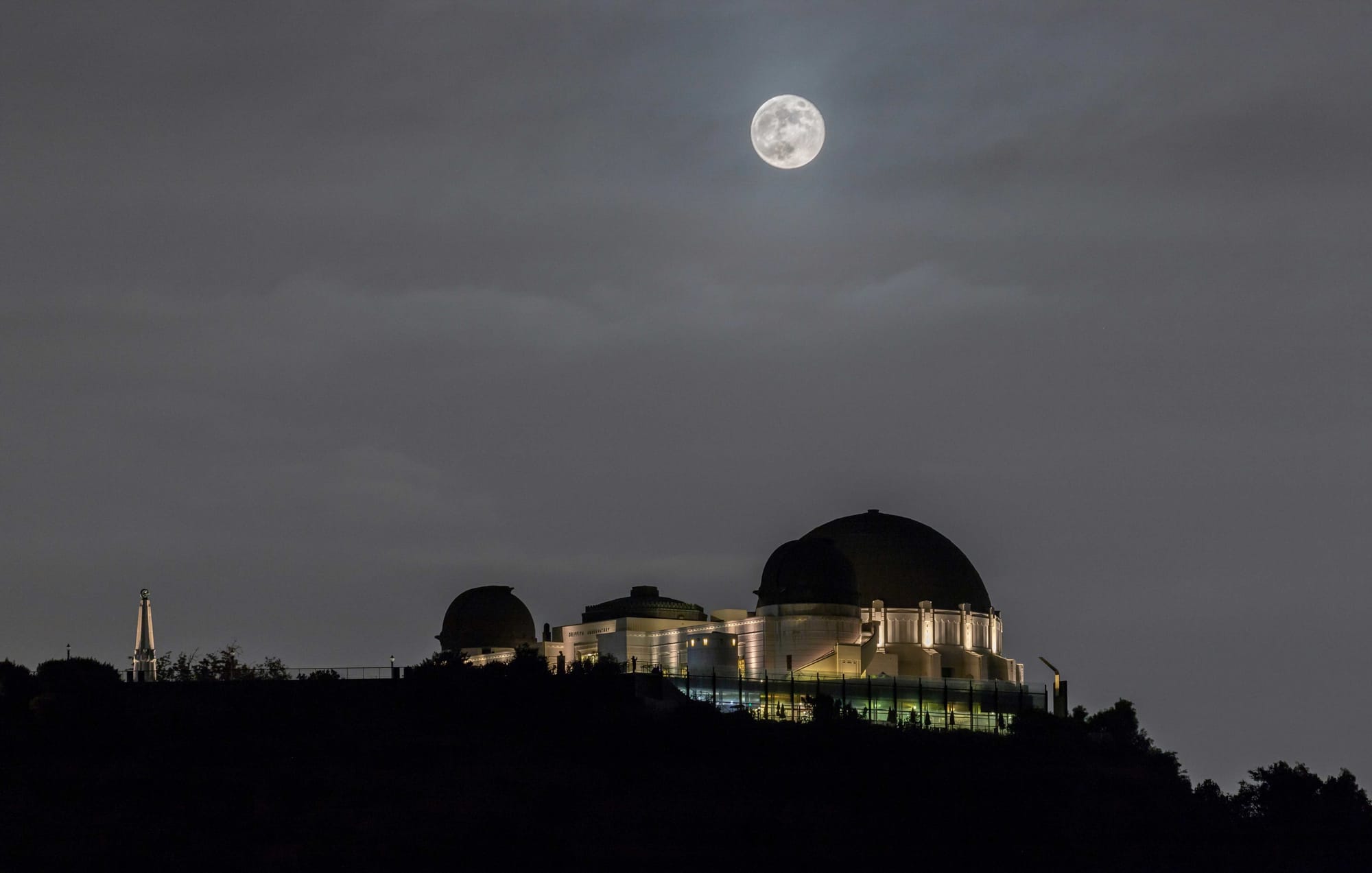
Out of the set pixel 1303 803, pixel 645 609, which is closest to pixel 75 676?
pixel 645 609

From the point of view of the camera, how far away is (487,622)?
153 m

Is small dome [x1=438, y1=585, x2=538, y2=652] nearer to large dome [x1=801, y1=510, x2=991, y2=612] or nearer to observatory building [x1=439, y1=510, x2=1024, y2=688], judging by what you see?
observatory building [x1=439, y1=510, x2=1024, y2=688]

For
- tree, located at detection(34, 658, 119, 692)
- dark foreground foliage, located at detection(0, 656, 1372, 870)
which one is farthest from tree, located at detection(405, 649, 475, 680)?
tree, located at detection(34, 658, 119, 692)

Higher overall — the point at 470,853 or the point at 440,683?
the point at 440,683

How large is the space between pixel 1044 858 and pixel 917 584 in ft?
152

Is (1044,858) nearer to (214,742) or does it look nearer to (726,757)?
(726,757)

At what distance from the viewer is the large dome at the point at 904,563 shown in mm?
143875

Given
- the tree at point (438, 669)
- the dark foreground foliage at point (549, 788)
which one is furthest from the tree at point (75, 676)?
the tree at point (438, 669)

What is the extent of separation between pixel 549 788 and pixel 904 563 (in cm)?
5108

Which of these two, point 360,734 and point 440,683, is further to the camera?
point 440,683

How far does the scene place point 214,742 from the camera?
106188 millimetres

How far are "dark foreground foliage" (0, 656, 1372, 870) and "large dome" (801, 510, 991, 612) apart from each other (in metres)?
19.0

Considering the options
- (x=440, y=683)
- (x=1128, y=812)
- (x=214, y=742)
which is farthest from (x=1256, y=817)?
(x=214, y=742)

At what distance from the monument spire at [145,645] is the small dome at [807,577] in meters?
41.7
